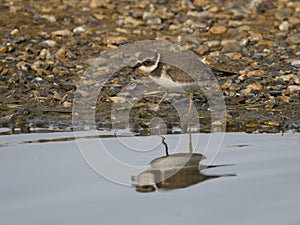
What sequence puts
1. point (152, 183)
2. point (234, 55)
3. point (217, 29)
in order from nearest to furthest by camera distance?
point (152, 183)
point (234, 55)
point (217, 29)

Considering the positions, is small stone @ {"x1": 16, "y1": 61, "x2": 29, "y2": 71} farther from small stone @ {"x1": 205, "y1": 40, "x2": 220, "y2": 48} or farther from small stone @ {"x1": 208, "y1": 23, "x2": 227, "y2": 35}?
small stone @ {"x1": 208, "y1": 23, "x2": 227, "y2": 35}

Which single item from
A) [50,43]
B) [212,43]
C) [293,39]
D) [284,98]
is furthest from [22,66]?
[293,39]

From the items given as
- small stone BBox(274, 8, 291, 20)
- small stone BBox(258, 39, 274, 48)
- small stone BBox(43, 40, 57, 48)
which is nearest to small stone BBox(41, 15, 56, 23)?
small stone BBox(43, 40, 57, 48)

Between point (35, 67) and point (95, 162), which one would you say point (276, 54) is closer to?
point (35, 67)

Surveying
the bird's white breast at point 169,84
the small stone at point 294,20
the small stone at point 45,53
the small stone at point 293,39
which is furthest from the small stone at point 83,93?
the small stone at point 294,20

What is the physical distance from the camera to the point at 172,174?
22.1ft

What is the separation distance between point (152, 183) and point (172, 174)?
312mm

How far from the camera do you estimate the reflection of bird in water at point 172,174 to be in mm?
6461

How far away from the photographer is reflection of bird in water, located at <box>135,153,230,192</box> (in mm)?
6461

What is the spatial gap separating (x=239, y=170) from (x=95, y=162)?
63.7 inches

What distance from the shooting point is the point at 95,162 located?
704cm

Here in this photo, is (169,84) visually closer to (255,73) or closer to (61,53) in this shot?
(255,73)

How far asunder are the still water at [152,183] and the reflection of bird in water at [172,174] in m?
0.01

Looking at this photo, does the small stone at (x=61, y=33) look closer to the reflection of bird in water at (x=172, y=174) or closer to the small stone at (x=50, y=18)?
the small stone at (x=50, y=18)
